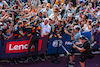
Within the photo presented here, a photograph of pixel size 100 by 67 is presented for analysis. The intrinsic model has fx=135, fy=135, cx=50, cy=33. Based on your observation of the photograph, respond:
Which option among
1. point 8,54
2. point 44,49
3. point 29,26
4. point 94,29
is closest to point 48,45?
point 44,49

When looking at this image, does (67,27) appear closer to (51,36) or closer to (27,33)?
(51,36)

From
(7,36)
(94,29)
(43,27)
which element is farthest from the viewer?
(94,29)

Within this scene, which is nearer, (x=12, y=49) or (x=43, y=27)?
(x=12, y=49)

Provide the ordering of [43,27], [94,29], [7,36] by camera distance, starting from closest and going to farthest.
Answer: [7,36] → [43,27] → [94,29]

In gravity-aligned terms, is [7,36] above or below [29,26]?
below

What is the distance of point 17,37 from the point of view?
6.16 meters

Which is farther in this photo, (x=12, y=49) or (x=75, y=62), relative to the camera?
(x=75, y=62)

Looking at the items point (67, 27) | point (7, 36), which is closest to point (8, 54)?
point (7, 36)

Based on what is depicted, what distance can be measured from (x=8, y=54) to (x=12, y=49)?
0.30 metres

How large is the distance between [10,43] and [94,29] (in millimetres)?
4780

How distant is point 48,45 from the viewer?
23.1ft

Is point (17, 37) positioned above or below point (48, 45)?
above

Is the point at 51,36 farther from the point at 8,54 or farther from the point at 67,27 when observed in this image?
the point at 8,54

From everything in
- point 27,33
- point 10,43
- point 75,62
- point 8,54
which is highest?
point 27,33
